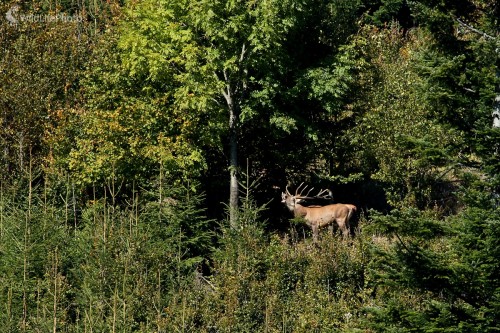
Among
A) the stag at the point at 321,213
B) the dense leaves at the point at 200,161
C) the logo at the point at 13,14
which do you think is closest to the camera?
the dense leaves at the point at 200,161

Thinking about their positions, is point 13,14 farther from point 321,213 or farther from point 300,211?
point 321,213

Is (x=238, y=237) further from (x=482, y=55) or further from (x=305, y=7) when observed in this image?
(x=482, y=55)

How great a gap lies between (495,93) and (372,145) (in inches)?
593

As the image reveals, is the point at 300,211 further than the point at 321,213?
Yes

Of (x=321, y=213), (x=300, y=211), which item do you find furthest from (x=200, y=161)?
(x=321, y=213)

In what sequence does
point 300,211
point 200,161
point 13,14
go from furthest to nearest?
point 13,14 < point 300,211 < point 200,161

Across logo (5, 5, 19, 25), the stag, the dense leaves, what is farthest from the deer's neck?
logo (5, 5, 19, 25)

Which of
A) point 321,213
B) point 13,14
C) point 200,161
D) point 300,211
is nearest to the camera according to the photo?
point 200,161

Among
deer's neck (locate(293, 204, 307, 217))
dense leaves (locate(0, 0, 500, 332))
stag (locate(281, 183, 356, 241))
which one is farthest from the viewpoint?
deer's neck (locate(293, 204, 307, 217))

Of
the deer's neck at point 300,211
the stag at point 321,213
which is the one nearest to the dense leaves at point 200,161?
the deer's neck at point 300,211

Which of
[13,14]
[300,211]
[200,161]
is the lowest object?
[300,211]

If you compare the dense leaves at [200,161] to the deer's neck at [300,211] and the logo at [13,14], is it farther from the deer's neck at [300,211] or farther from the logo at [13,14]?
the deer's neck at [300,211]

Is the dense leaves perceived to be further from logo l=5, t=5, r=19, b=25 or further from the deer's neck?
the deer's neck

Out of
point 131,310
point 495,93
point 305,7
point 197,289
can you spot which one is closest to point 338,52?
point 305,7
